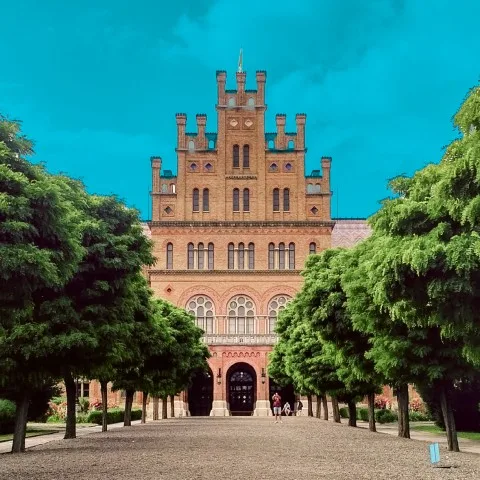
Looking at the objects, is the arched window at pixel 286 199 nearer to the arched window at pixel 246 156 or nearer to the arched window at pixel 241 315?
the arched window at pixel 246 156

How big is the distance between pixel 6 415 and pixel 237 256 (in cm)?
4007

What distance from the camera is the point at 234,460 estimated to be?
835 inches

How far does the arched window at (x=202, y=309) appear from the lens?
75188mm

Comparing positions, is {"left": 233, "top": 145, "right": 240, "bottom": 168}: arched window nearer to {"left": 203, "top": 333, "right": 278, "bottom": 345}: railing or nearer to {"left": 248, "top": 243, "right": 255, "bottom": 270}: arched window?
{"left": 248, "top": 243, "right": 255, "bottom": 270}: arched window

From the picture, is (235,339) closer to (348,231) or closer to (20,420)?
(348,231)

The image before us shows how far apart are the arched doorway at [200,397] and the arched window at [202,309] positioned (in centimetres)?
565

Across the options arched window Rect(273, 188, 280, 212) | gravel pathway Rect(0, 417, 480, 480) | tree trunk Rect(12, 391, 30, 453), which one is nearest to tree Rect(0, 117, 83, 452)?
gravel pathway Rect(0, 417, 480, 480)

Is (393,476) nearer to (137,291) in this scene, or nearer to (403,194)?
(403,194)

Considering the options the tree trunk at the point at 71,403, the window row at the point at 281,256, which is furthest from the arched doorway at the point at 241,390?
the tree trunk at the point at 71,403

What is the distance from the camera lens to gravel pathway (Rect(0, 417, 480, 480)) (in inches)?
692

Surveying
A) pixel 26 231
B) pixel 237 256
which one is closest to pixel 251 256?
pixel 237 256

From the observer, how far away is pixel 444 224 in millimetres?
16438

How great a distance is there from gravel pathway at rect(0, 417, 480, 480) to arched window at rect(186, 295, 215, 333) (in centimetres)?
4358

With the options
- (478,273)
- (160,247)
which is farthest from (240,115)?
(478,273)
